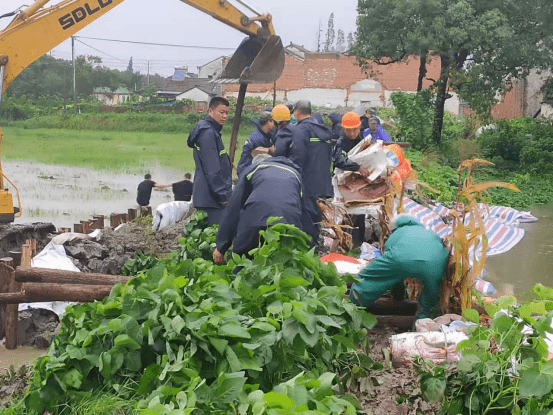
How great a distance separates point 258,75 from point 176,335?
767 centimetres

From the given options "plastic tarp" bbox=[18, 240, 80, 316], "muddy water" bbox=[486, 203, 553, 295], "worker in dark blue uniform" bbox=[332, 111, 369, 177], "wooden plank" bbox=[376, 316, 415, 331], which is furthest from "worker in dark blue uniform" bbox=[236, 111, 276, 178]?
"wooden plank" bbox=[376, 316, 415, 331]

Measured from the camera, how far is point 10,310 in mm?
6664

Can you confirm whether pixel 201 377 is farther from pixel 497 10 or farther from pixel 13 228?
pixel 497 10

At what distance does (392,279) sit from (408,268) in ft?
0.48

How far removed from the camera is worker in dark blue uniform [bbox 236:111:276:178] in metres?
9.87

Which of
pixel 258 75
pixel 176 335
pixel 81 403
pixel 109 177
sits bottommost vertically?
pixel 109 177

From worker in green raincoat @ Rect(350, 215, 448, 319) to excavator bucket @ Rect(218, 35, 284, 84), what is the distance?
5.65 m

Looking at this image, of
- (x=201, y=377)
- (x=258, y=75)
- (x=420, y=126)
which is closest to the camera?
(x=201, y=377)

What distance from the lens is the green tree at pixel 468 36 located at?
2109 centimetres

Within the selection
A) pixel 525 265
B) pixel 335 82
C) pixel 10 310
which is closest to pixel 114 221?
pixel 10 310

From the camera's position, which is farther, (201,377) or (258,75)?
(258,75)

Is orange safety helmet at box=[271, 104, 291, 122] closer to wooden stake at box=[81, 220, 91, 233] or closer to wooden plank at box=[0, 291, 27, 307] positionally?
wooden stake at box=[81, 220, 91, 233]

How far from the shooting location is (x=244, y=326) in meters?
3.37

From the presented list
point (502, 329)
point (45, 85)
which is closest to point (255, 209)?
point (502, 329)
